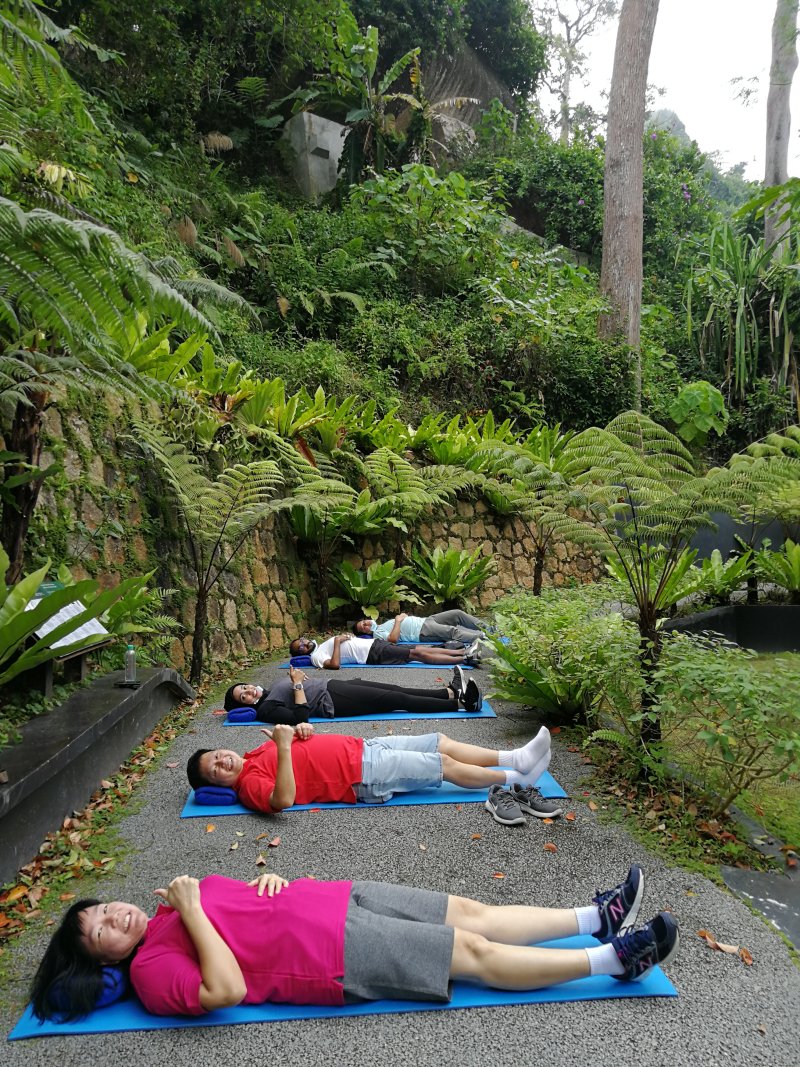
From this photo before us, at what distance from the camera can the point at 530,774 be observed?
329 cm

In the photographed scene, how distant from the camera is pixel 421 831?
300 centimetres

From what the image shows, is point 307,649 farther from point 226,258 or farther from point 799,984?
point 226,258

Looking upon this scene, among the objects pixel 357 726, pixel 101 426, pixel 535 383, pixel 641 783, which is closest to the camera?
pixel 641 783

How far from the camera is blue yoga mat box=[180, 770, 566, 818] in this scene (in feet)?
10.4

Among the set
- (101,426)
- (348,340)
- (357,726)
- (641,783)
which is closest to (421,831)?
(641,783)

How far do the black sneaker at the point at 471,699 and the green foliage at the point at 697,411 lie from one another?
387 inches

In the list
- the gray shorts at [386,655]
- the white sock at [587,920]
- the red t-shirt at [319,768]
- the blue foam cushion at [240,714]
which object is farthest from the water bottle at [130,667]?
the white sock at [587,920]

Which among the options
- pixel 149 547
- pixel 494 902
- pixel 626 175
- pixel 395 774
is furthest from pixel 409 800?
pixel 626 175

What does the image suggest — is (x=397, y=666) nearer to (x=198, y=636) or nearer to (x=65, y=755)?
(x=198, y=636)

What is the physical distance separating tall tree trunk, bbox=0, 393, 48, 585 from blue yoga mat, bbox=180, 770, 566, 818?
5.08 ft

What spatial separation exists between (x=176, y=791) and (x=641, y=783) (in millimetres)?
2283

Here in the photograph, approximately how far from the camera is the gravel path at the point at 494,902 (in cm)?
180

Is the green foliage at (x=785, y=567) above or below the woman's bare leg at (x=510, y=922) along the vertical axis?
above

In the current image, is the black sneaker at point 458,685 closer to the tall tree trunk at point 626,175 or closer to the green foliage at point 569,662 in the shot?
the green foliage at point 569,662
